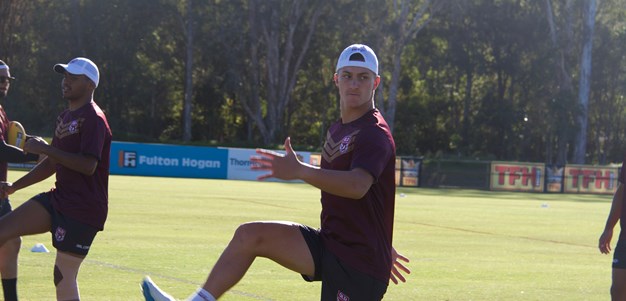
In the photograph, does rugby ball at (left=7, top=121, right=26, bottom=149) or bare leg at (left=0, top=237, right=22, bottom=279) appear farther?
rugby ball at (left=7, top=121, right=26, bottom=149)

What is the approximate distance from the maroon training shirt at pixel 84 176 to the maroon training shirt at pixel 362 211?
8.24 ft

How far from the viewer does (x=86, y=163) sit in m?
7.93

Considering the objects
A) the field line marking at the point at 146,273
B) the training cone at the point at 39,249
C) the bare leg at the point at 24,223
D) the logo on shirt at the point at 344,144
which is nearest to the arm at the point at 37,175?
the bare leg at the point at 24,223

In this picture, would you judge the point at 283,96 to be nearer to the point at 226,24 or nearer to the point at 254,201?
the point at 226,24

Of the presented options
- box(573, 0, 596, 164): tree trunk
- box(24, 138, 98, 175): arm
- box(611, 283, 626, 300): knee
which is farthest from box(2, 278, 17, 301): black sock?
box(573, 0, 596, 164): tree trunk

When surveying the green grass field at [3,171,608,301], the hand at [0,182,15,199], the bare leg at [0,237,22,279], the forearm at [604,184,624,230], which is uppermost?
the forearm at [604,184,624,230]

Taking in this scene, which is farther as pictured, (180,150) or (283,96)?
(283,96)

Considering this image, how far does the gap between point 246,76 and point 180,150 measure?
89.8ft

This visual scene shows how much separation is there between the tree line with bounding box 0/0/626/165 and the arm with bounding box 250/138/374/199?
56.4 m

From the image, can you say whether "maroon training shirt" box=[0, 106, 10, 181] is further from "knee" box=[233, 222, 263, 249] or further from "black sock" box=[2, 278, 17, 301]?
"knee" box=[233, 222, 263, 249]

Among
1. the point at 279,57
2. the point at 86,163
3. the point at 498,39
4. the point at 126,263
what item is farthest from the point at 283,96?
the point at 86,163

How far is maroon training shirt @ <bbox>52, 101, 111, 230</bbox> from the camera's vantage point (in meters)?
8.08

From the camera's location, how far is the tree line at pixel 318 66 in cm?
6712

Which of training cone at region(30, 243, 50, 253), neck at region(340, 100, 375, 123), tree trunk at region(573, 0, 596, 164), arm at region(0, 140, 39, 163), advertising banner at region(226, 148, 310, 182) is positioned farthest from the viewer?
tree trunk at region(573, 0, 596, 164)
